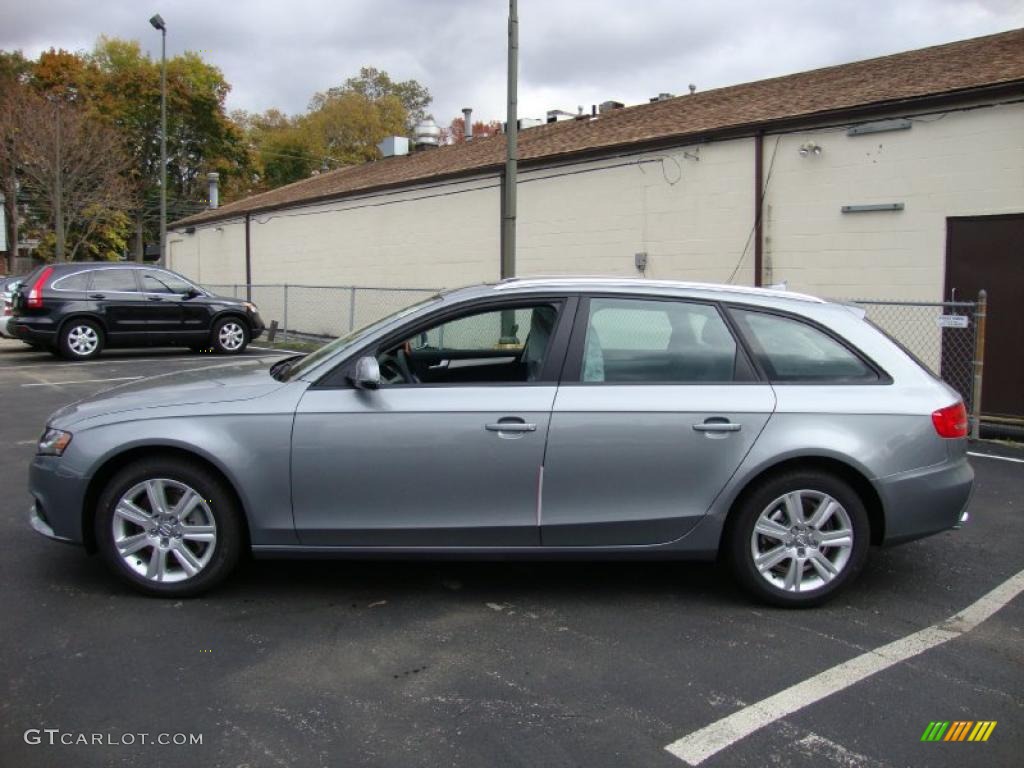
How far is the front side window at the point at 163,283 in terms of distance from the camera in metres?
14.6

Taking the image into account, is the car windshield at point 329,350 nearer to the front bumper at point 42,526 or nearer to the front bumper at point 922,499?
the front bumper at point 42,526

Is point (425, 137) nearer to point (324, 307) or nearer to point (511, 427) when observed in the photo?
point (324, 307)

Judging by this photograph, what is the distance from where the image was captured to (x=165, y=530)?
159 inches

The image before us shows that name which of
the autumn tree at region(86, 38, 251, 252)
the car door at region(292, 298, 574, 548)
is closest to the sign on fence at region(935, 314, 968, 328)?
the car door at region(292, 298, 574, 548)

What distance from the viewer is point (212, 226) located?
28.7m

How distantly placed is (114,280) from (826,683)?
548 inches

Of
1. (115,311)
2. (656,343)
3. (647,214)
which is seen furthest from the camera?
(115,311)

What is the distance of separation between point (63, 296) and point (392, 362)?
11.9 meters

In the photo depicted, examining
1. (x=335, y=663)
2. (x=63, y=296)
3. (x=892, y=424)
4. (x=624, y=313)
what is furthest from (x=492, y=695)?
(x=63, y=296)

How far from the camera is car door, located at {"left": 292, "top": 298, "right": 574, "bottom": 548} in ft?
12.9

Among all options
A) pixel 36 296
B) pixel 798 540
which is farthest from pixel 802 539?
pixel 36 296

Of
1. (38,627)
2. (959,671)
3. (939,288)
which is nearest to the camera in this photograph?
(959,671)

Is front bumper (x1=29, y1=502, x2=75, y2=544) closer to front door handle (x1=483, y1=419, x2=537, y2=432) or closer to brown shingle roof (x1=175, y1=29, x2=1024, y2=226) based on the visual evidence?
front door handle (x1=483, y1=419, x2=537, y2=432)

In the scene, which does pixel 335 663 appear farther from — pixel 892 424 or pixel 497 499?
pixel 892 424
